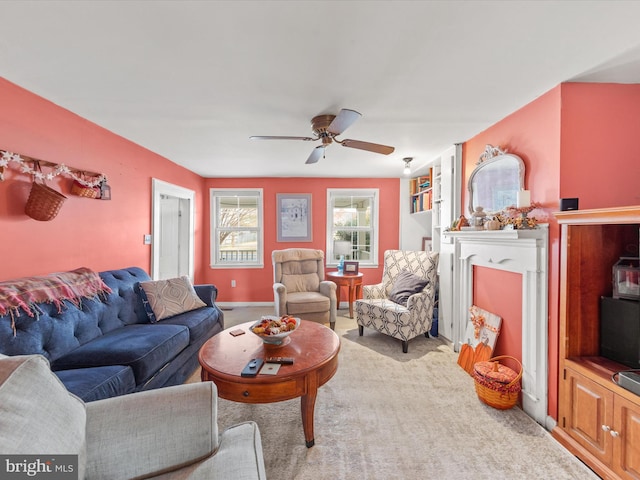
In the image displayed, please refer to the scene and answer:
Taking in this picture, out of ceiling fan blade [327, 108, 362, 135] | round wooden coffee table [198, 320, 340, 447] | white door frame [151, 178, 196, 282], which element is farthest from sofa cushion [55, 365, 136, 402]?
ceiling fan blade [327, 108, 362, 135]

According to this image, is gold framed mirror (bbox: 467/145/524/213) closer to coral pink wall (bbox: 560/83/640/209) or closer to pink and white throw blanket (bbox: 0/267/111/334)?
coral pink wall (bbox: 560/83/640/209)

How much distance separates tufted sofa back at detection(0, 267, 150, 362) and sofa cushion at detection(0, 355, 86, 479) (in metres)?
0.96

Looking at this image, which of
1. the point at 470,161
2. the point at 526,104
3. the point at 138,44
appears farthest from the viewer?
the point at 470,161

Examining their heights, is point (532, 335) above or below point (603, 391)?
above

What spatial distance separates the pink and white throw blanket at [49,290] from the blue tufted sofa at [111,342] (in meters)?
0.04

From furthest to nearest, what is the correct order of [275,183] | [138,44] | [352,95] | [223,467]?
[275,183] → [352,95] → [138,44] → [223,467]

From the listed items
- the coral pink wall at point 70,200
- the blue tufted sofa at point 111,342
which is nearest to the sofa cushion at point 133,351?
the blue tufted sofa at point 111,342

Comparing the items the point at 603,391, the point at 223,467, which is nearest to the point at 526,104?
the point at 603,391

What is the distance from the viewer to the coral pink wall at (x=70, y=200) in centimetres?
178

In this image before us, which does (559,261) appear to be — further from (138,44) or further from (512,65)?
(138,44)

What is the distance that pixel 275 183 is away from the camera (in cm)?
466

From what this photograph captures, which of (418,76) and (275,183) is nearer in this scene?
(418,76)

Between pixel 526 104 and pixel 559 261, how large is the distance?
1189 mm

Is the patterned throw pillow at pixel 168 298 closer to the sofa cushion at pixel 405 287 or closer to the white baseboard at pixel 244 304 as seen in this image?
the white baseboard at pixel 244 304
